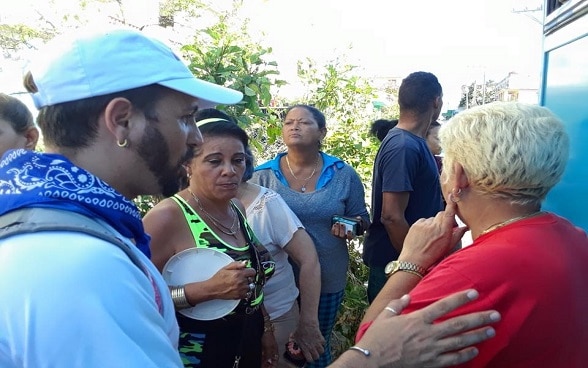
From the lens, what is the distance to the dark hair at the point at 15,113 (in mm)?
2609

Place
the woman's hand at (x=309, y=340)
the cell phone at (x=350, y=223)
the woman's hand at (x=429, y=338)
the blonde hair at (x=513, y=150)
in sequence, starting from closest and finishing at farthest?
the woman's hand at (x=429, y=338), the blonde hair at (x=513, y=150), the woman's hand at (x=309, y=340), the cell phone at (x=350, y=223)

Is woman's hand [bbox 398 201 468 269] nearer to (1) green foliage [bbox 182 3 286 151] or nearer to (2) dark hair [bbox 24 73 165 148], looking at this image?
(2) dark hair [bbox 24 73 165 148]

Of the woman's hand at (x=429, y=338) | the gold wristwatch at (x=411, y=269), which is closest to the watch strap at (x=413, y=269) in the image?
the gold wristwatch at (x=411, y=269)

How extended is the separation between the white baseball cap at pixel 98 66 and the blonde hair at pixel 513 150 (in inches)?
32.1

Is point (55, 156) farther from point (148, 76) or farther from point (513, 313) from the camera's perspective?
point (513, 313)

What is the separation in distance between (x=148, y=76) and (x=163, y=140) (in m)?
0.16

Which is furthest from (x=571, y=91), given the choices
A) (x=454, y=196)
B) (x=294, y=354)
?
(x=294, y=354)

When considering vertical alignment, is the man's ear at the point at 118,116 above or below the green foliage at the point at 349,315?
above

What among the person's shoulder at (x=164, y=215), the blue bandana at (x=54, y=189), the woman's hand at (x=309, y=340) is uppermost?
the blue bandana at (x=54, y=189)

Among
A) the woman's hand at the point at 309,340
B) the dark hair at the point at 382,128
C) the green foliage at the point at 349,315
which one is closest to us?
the woman's hand at the point at 309,340

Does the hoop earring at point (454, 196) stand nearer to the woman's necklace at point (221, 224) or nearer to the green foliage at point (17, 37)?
the woman's necklace at point (221, 224)

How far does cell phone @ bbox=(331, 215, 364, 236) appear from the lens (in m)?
3.13

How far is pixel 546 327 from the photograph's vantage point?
1.24 metres

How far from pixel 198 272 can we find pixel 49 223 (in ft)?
3.89
